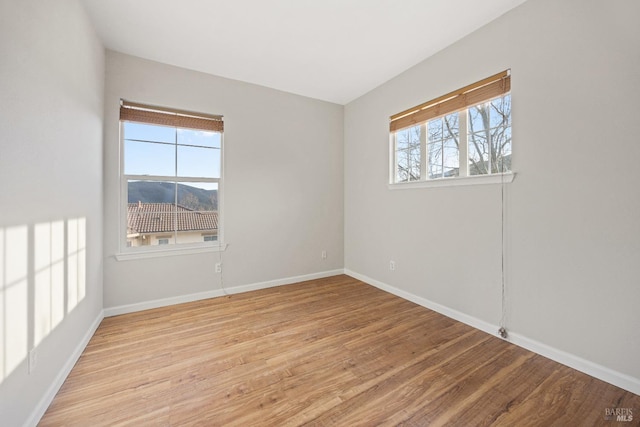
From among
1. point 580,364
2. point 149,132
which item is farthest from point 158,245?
point 580,364

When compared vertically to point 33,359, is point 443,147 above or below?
above

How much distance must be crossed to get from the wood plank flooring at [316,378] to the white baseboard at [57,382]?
43mm

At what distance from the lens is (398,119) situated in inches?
127

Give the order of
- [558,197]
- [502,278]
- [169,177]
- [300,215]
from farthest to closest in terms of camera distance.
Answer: [300,215] < [169,177] < [502,278] < [558,197]

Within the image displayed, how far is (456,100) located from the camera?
253 centimetres

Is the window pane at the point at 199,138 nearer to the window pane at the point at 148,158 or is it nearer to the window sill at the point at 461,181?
the window pane at the point at 148,158

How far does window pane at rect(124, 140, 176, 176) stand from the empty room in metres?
0.02

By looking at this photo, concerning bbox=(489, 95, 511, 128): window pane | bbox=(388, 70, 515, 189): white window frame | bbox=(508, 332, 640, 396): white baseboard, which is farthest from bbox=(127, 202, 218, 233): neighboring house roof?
bbox=(508, 332, 640, 396): white baseboard

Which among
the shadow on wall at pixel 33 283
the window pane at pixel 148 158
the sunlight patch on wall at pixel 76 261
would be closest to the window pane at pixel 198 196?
the window pane at pixel 148 158

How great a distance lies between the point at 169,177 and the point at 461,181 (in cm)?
321

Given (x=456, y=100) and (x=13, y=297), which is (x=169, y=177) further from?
(x=456, y=100)

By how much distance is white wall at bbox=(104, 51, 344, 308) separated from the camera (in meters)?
2.71

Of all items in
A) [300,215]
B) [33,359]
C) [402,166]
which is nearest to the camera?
[33,359]

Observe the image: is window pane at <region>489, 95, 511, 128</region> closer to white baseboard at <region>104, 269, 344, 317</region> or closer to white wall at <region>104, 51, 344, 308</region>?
white wall at <region>104, 51, 344, 308</region>
